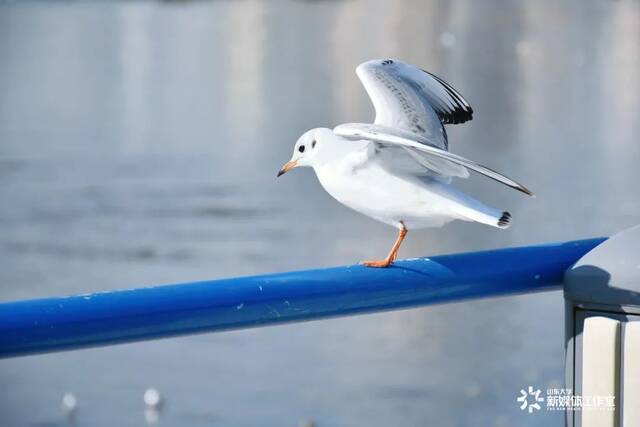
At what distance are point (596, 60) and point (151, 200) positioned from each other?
19136mm

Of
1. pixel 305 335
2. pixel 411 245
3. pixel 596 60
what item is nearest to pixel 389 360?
pixel 305 335

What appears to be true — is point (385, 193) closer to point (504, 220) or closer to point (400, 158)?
point (400, 158)

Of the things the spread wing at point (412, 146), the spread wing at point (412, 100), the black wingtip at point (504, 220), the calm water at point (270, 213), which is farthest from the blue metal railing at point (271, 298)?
the calm water at point (270, 213)

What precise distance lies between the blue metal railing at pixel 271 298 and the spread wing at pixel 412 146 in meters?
0.15

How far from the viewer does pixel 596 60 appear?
31.3 m

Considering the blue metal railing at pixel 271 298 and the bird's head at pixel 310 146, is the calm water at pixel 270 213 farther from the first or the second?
the blue metal railing at pixel 271 298

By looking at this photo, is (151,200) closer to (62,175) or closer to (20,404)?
(62,175)

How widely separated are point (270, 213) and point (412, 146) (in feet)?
36.5

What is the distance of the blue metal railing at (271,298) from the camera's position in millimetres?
1564

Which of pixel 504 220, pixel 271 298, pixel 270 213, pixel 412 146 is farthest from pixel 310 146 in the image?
pixel 270 213

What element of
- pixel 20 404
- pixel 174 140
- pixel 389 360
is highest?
pixel 174 140

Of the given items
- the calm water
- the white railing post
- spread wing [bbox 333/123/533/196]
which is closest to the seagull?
spread wing [bbox 333/123/533/196]

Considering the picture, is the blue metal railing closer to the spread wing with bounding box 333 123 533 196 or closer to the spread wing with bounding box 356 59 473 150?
the spread wing with bounding box 333 123 533 196

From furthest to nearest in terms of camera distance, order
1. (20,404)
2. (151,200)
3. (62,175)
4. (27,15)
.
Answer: (27,15), (62,175), (151,200), (20,404)
